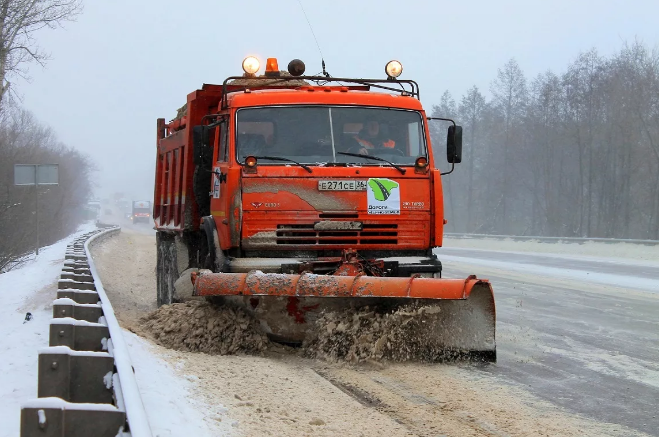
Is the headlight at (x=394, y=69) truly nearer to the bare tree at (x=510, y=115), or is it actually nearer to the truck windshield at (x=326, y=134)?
the truck windshield at (x=326, y=134)

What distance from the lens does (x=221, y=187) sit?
8.35 meters

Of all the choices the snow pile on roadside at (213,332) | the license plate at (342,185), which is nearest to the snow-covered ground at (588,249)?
the license plate at (342,185)

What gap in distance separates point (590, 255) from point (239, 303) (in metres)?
23.1

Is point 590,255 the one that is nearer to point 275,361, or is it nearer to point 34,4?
point 34,4

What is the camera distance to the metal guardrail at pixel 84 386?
3.22 meters

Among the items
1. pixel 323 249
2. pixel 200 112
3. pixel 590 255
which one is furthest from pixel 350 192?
pixel 590 255

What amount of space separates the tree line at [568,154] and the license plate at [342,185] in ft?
134

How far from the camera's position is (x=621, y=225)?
53750 millimetres

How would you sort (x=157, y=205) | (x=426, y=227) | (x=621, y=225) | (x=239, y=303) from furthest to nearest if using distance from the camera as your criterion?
(x=621, y=225) < (x=157, y=205) < (x=426, y=227) < (x=239, y=303)

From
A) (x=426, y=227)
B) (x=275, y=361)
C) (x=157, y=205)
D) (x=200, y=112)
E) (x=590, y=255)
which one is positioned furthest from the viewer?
(x=590, y=255)

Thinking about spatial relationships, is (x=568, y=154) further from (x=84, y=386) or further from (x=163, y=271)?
(x=84, y=386)

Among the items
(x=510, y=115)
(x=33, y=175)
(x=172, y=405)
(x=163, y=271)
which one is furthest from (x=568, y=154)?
(x=172, y=405)

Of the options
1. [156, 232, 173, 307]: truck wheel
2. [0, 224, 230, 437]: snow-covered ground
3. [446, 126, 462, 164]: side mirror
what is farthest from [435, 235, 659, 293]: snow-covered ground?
[0, 224, 230, 437]: snow-covered ground

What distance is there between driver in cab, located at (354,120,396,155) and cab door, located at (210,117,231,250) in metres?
1.35
